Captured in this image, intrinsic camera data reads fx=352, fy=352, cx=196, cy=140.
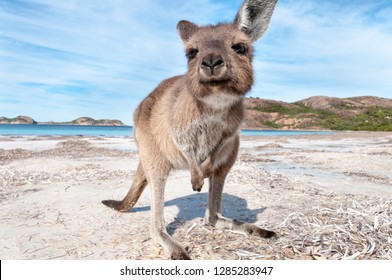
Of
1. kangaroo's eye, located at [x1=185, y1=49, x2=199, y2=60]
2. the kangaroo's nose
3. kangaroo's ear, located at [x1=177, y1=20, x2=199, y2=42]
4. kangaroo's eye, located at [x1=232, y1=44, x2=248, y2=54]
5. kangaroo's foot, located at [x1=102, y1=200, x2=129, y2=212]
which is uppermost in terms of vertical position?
kangaroo's ear, located at [x1=177, y1=20, x2=199, y2=42]

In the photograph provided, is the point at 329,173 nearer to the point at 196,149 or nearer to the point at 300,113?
the point at 196,149

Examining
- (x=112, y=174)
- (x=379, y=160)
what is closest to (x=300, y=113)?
(x=379, y=160)

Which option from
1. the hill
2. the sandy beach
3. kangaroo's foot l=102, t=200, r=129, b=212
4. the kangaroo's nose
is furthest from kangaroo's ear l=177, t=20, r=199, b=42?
the hill

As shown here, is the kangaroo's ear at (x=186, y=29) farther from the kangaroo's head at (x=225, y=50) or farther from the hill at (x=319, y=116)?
the hill at (x=319, y=116)

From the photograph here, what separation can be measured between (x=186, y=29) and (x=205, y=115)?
98 centimetres

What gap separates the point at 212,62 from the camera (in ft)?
9.24

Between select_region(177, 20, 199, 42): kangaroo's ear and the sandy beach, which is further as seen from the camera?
select_region(177, 20, 199, 42): kangaroo's ear

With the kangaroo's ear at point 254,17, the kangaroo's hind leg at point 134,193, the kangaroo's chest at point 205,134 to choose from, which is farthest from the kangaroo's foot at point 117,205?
the kangaroo's ear at point 254,17

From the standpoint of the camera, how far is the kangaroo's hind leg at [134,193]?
445cm

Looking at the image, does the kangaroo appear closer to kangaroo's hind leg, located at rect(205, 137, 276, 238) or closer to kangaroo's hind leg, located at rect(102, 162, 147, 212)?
kangaroo's hind leg, located at rect(205, 137, 276, 238)

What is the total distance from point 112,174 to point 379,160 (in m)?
8.31

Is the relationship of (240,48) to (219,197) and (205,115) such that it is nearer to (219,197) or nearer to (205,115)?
(205,115)

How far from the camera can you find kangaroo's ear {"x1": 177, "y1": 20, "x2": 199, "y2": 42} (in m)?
3.56

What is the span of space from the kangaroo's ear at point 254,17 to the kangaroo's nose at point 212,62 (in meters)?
0.78
